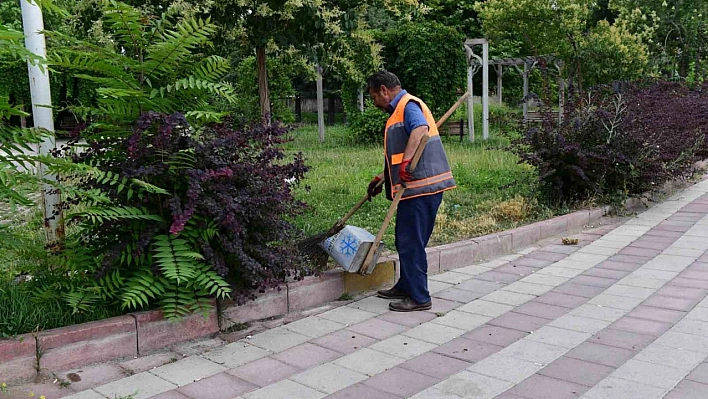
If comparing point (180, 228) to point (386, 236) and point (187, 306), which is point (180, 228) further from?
point (386, 236)

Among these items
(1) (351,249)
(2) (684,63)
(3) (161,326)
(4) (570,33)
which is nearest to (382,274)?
(1) (351,249)

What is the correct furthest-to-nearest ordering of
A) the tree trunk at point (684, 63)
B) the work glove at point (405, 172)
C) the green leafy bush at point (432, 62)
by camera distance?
the tree trunk at point (684, 63) < the green leafy bush at point (432, 62) < the work glove at point (405, 172)

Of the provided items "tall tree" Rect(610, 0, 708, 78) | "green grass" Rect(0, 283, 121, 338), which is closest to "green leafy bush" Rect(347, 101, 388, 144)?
"tall tree" Rect(610, 0, 708, 78)

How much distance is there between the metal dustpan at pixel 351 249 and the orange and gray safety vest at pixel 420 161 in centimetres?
45

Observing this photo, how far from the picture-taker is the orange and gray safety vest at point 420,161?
4.93 meters

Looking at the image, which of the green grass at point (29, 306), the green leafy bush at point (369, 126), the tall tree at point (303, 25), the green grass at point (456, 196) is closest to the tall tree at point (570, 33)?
the green leafy bush at point (369, 126)

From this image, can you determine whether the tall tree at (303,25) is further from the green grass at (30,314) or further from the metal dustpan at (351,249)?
the green grass at (30,314)

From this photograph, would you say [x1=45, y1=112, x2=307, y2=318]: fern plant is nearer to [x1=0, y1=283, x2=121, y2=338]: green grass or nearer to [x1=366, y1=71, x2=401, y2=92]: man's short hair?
[x1=0, y1=283, x2=121, y2=338]: green grass

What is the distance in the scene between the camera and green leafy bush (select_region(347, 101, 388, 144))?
53.6 feet

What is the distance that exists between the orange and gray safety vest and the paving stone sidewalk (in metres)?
0.94

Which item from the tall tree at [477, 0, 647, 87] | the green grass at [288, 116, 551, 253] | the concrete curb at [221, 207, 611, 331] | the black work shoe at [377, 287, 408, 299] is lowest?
the black work shoe at [377, 287, 408, 299]

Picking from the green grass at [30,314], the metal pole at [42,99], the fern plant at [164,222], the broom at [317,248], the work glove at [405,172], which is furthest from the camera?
the broom at [317,248]

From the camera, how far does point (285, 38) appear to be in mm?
7246

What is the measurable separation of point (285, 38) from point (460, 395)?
192 inches
